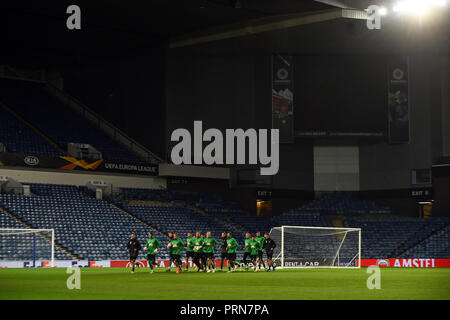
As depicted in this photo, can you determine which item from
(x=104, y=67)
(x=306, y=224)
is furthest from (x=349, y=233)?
(x=104, y=67)

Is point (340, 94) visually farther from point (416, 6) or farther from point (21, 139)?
point (21, 139)

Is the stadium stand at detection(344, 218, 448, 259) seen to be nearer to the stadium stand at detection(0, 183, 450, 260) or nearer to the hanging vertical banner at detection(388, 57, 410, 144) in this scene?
the stadium stand at detection(0, 183, 450, 260)

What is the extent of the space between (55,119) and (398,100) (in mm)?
24193

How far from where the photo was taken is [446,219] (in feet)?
172

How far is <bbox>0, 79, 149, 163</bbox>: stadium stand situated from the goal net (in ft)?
36.6

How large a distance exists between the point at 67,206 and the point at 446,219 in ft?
83.1

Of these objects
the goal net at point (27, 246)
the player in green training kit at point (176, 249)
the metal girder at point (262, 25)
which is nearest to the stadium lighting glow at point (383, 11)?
the metal girder at point (262, 25)

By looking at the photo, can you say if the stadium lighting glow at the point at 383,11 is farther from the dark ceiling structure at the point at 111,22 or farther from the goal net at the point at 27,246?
the goal net at the point at 27,246

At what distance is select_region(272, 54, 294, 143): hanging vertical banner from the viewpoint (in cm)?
5334

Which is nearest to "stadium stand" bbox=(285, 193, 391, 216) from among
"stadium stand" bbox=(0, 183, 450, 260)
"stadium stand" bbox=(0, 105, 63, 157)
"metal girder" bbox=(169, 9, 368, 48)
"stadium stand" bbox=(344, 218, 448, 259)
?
"stadium stand" bbox=(0, 183, 450, 260)

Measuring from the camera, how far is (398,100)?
54031mm

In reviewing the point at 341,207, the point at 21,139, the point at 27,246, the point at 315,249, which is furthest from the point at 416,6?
the point at 21,139

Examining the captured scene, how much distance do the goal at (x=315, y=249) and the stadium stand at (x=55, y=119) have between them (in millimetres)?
12874
